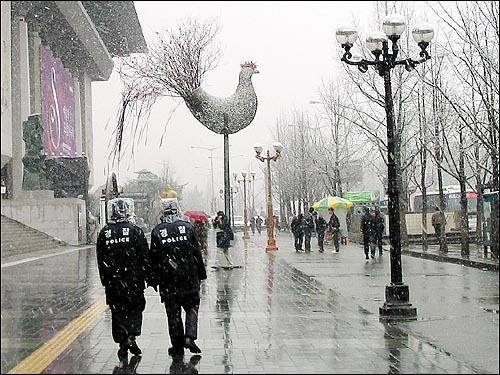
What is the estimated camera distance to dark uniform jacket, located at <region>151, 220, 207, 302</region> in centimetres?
857

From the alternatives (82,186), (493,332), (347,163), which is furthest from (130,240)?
(347,163)

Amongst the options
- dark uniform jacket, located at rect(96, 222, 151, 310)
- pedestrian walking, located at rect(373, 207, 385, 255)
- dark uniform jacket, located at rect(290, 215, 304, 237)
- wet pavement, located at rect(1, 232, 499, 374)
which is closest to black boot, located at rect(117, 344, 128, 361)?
wet pavement, located at rect(1, 232, 499, 374)

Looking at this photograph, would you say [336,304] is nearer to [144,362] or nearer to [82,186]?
[144,362]

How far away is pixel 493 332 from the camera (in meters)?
8.20

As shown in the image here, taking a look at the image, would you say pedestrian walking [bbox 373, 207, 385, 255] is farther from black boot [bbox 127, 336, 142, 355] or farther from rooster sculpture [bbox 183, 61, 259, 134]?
black boot [bbox 127, 336, 142, 355]

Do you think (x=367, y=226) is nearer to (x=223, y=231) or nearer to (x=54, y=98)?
(x=223, y=231)

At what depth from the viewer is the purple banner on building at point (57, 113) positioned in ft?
A: 111

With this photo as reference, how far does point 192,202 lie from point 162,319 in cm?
3056

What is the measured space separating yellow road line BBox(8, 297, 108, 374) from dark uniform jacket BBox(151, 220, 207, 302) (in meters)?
1.47

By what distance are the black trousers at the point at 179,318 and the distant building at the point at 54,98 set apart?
2.19 meters

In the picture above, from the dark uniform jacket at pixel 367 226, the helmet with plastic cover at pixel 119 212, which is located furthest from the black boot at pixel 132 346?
the dark uniform jacket at pixel 367 226

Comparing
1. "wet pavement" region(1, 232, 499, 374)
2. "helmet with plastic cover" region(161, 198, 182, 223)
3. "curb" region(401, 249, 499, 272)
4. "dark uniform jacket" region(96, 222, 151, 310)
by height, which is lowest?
"wet pavement" region(1, 232, 499, 374)

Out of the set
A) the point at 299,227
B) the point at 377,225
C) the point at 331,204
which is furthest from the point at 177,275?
the point at 331,204

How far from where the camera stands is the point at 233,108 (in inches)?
778
